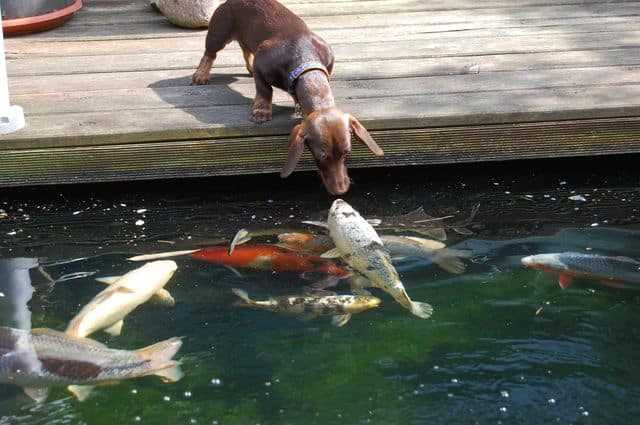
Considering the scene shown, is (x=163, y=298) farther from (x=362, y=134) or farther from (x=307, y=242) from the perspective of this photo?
(x=362, y=134)

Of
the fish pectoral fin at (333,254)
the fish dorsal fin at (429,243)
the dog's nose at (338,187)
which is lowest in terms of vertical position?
the fish dorsal fin at (429,243)

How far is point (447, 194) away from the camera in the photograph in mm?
4918

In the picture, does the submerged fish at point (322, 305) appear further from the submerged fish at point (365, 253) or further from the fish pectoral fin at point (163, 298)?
the fish pectoral fin at point (163, 298)

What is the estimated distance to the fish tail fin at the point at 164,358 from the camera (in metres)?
3.50

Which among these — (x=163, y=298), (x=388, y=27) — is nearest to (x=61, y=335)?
(x=163, y=298)

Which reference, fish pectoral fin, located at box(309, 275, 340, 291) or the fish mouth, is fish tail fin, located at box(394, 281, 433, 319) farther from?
the fish mouth

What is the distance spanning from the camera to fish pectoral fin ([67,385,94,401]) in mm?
3359

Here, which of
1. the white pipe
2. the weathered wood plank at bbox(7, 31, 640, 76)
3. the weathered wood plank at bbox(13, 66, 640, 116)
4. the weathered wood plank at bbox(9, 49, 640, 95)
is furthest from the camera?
the weathered wood plank at bbox(7, 31, 640, 76)

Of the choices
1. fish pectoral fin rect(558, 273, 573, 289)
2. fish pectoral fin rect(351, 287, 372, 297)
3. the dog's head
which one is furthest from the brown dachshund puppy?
fish pectoral fin rect(558, 273, 573, 289)

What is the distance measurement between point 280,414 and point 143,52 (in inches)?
114

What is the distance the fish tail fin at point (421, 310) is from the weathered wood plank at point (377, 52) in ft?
6.51

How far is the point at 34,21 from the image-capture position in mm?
5918

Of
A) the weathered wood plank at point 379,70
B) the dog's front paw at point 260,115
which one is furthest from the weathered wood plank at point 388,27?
the dog's front paw at point 260,115

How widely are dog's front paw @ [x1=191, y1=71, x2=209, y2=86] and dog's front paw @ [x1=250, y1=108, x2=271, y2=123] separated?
576 mm
